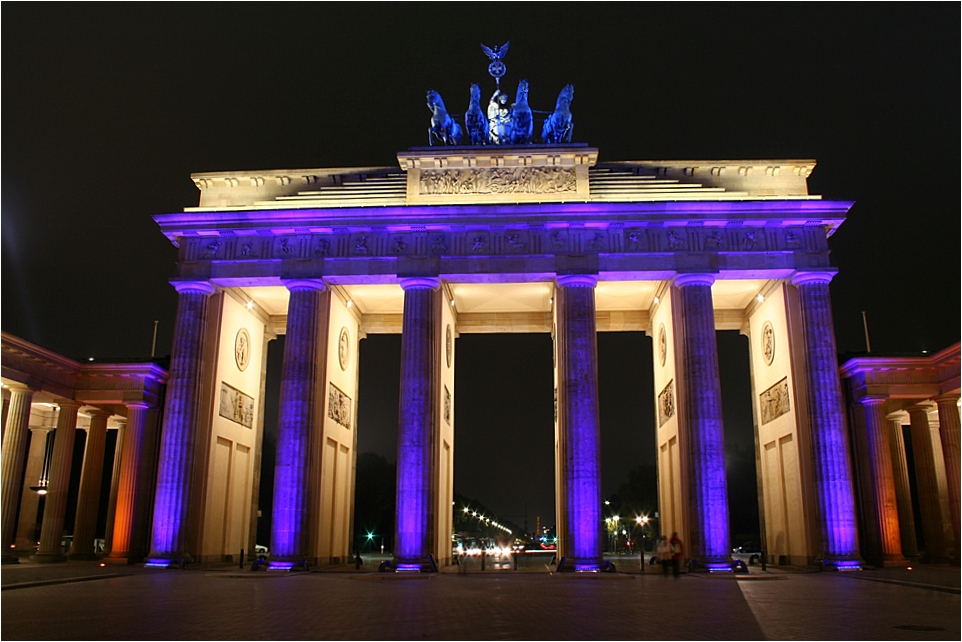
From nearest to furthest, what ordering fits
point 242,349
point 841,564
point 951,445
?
point 841,564 < point 951,445 < point 242,349

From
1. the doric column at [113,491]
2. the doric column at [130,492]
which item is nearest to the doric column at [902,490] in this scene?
the doric column at [130,492]

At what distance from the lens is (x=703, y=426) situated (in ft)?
99.9

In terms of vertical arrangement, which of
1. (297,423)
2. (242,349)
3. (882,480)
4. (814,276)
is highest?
(814,276)

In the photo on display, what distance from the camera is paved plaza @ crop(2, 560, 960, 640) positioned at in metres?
11.5

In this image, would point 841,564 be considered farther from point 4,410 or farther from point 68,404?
point 4,410

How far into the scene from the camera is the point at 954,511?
117 feet

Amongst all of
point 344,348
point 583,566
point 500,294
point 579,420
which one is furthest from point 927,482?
point 344,348

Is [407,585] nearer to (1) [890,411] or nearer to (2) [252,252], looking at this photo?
(2) [252,252]

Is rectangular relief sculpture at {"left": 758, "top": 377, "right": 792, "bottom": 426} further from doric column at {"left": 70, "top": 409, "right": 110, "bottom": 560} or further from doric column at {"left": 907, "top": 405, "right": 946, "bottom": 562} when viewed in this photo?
doric column at {"left": 70, "top": 409, "right": 110, "bottom": 560}

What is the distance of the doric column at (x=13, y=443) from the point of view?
1328 inches

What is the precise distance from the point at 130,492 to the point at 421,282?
1579 centimetres

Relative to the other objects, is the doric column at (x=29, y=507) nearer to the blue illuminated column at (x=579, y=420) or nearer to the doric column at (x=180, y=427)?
the doric column at (x=180, y=427)

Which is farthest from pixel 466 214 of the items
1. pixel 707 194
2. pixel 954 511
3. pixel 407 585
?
pixel 954 511

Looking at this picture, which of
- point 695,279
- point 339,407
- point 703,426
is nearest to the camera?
point 703,426
